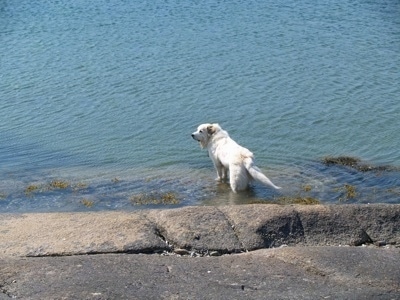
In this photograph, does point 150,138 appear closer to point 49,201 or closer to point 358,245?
point 49,201

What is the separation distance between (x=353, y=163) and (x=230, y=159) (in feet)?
9.90

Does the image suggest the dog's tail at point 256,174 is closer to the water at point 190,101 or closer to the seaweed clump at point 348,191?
the water at point 190,101

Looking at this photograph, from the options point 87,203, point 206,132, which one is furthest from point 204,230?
point 206,132

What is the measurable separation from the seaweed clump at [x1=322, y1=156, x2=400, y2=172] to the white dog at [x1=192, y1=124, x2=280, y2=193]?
7.46 feet

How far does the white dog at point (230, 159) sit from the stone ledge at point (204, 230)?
2.63 metres

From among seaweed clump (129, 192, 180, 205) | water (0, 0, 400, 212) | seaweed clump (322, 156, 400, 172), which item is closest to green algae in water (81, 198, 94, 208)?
water (0, 0, 400, 212)

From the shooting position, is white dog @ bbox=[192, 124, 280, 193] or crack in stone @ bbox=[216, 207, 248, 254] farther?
white dog @ bbox=[192, 124, 280, 193]

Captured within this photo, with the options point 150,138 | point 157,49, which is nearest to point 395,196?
point 150,138

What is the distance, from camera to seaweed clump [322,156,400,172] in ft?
48.9

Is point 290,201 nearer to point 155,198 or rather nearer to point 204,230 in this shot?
point 155,198

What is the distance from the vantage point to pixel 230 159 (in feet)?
44.4

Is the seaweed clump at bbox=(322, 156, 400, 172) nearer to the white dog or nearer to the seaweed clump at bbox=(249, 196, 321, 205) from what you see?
the seaweed clump at bbox=(249, 196, 321, 205)

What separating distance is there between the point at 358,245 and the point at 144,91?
11.1 m

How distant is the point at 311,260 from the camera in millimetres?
8977
